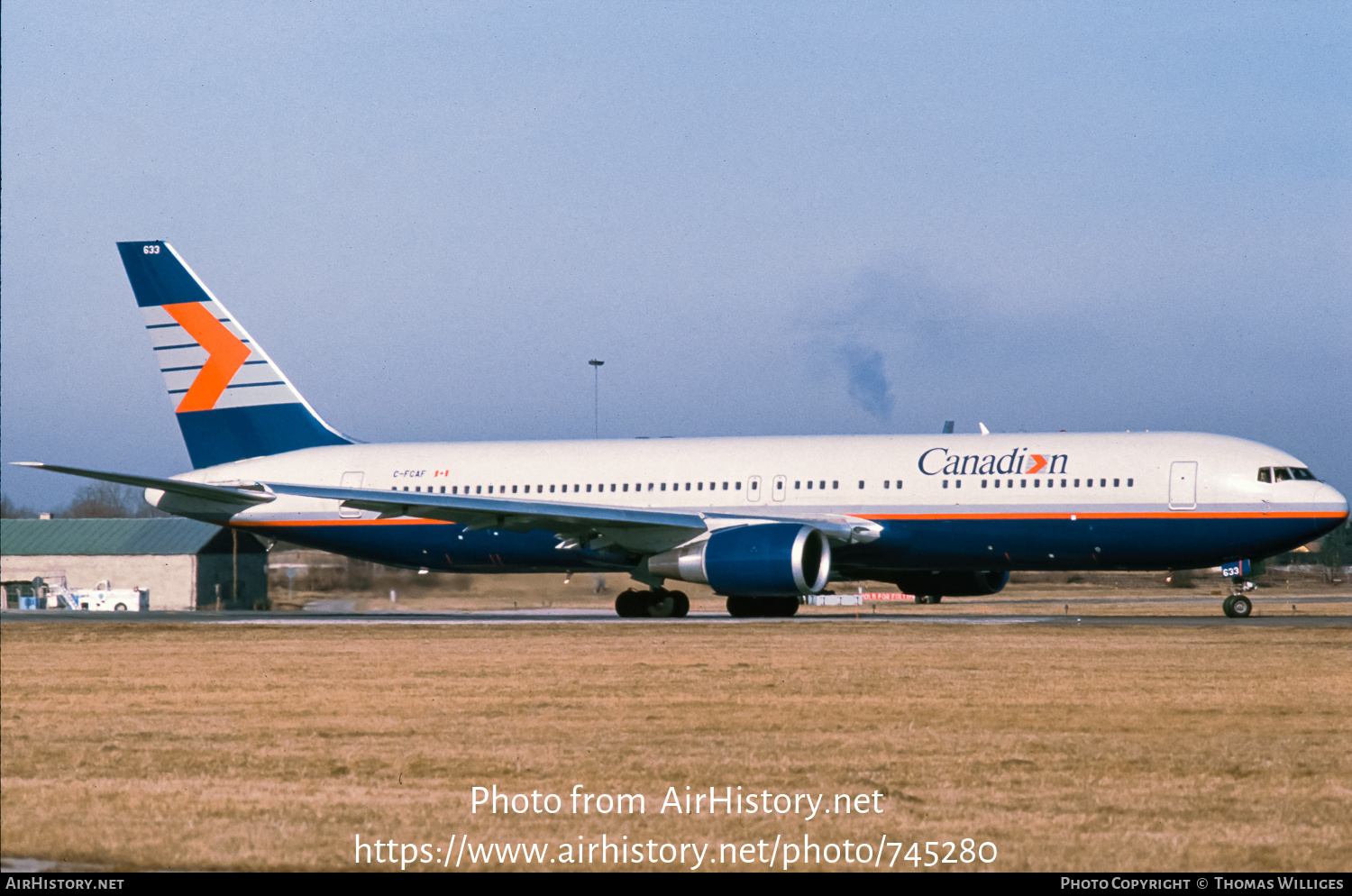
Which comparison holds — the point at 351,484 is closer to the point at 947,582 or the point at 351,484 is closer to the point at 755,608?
the point at 755,608

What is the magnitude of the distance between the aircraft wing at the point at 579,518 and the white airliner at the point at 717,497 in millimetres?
65

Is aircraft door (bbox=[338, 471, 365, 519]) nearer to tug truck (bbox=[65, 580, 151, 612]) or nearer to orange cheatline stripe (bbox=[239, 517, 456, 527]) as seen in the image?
orange cheatline stripe (bbox=[239, 517, 456, 527])

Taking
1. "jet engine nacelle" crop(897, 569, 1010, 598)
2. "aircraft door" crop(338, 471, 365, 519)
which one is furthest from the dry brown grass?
"aircraft door" crop(338, 471, 365, 519)

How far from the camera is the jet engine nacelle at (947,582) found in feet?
112

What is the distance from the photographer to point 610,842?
325 inches

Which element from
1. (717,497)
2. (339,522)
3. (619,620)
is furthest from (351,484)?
(717,497)

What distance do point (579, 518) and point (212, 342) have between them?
12.6 m

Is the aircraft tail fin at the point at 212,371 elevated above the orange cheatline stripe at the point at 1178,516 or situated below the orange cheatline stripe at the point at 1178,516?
above

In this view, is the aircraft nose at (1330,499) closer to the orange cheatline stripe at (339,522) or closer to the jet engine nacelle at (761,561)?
the jet engine nacelle at (761,561)

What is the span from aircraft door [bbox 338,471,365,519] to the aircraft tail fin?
2.03 m

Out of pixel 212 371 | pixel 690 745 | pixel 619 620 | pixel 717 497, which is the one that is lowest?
pixel 619 620

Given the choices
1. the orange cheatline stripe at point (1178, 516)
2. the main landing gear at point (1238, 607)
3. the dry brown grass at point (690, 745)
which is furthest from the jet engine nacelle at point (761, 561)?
the main landing gear at point (1238, 607)

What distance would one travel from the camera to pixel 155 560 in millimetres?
56562

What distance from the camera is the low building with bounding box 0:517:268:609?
56.0 metres
